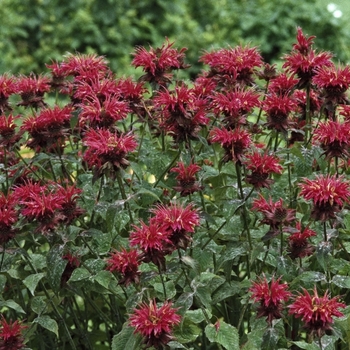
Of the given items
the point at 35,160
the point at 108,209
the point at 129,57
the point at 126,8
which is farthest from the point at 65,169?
the point at 126,8

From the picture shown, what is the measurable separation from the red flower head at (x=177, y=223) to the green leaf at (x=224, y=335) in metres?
0.23

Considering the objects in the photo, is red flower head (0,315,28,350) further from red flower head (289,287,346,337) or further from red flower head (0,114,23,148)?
red flower head (289,287,346,337)

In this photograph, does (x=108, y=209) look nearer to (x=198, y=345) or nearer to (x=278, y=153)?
(x=278, y=153)

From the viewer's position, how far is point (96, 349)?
2.56 meters

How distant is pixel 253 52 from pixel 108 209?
0.62 m

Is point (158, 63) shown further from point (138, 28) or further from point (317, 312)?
point (138, 28)

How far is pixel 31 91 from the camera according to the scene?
7.45 feet

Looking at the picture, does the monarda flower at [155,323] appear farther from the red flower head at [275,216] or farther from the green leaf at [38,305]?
the green leaf at [38,305]

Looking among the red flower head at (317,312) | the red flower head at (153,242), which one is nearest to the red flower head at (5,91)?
the red flower head at (153,242)

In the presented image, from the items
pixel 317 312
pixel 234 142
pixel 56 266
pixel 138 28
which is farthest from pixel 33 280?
pixel 138 28

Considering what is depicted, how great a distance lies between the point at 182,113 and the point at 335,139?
0.36 m

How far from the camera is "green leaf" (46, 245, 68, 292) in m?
1.94

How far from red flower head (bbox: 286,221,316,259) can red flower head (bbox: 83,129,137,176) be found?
437mm

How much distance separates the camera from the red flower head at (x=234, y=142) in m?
1.91
